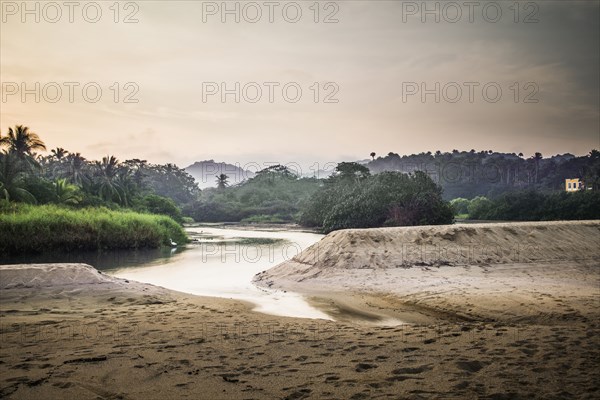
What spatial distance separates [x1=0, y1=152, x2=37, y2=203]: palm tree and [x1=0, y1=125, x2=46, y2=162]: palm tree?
6.30 metres

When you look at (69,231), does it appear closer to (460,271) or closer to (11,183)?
(11,183)

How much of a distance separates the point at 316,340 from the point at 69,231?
25857mm

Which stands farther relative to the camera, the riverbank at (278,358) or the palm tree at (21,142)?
the palm tree at (21,142)

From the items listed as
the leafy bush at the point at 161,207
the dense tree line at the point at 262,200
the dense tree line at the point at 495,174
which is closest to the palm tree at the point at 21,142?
the leafy bush at the point at 161,207

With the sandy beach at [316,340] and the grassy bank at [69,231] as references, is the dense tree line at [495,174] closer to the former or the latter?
the grassy bank at [69,231]

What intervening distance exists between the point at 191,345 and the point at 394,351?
2552 mm

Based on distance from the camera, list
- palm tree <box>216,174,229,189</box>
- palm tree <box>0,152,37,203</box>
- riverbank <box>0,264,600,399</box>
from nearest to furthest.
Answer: riverbank <box>0,264,600,399</box>, palm tree <box>0,152,37,203</box>, palm tree <box>216,174,229,189</box>

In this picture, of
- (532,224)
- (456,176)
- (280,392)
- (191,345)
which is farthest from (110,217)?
(456,176)

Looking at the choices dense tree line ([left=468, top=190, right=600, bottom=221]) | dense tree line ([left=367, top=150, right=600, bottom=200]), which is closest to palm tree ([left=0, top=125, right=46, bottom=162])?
dense tree line ([left=468, top=190, right=600, bottom=221])

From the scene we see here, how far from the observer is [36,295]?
992 cm

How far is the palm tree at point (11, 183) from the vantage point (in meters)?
33.4

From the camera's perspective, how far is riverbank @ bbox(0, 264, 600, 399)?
4.21 meters

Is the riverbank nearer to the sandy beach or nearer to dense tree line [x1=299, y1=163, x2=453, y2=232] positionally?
the sandy beach

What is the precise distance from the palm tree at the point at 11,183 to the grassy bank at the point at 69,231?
3029 millimetres
